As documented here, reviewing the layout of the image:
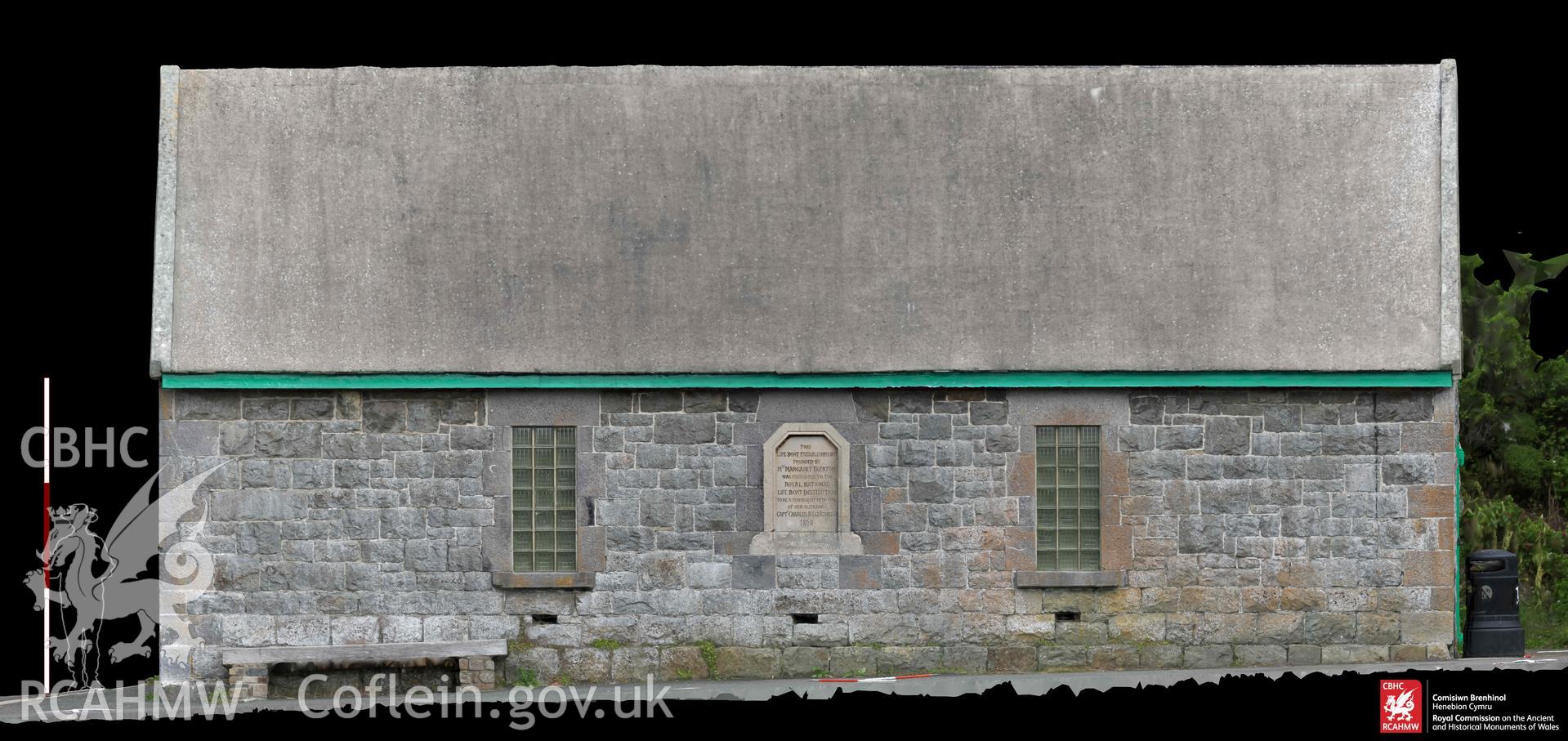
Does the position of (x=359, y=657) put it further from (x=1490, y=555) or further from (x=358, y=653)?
(x=1490, y=555)

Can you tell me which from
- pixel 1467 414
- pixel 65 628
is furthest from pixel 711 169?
pixel 1467 414

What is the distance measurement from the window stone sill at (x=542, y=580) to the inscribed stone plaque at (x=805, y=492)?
156 cm

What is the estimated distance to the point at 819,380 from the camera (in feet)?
64.7

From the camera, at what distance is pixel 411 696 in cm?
1933

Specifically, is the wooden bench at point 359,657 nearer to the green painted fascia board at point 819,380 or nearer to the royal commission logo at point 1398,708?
the green painted fascia board at point 819,380

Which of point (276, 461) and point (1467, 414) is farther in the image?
point (1467, 414)

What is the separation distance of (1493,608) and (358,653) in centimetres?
1033

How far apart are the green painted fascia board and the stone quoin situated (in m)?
0.03

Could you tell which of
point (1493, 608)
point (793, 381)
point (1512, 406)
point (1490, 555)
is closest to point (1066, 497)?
point (793, 381)

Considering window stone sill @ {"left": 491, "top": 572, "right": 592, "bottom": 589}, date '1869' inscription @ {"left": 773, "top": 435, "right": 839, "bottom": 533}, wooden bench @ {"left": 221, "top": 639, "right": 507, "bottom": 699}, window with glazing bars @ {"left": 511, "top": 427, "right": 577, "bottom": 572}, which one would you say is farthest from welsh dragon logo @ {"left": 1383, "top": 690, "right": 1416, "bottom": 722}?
wooden bench @ {"left": 221, "top": 639, "right": 507, "bottom": 699}

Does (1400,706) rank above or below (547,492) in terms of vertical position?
below

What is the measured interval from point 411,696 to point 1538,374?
1237 cm

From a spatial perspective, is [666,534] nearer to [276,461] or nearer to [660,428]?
[660,428]

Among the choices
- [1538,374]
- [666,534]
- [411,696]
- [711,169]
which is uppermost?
[711,169]
